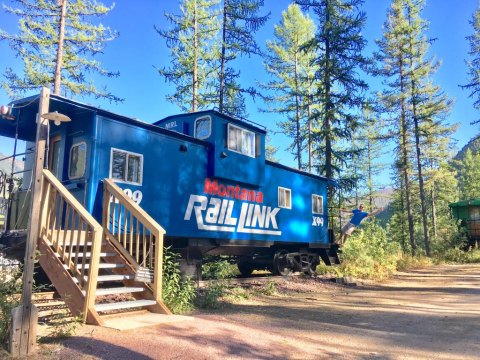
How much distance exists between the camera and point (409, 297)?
10602mm

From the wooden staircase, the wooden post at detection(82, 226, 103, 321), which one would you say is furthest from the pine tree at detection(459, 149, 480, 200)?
the wooden post at detection(82, 226, 103, 321)

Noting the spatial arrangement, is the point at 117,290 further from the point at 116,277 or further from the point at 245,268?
the point at 245,268

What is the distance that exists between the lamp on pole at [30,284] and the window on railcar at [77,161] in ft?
10.4

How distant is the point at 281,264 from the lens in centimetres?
1353

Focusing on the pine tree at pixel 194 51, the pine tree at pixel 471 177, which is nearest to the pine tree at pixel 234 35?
the pine tree at pixel 194 51

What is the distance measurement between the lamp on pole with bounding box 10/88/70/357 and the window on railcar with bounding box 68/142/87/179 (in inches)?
125

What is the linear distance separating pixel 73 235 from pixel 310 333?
12.7 ft

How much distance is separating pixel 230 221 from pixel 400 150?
2032cm

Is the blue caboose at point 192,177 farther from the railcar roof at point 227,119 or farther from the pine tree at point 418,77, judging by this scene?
the pine tree at point 418,77

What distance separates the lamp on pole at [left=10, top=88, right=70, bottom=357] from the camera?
13.6ft

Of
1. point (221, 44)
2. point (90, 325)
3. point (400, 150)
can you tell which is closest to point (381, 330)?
point (90, 325)

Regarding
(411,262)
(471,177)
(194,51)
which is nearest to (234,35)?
(194,51)

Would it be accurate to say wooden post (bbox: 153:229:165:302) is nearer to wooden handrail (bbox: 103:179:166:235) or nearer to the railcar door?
wooden handrail (bbox: 103:179:166:235)

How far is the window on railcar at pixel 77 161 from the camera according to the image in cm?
810
